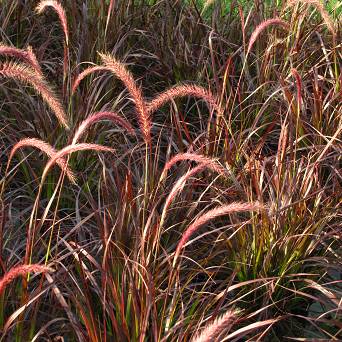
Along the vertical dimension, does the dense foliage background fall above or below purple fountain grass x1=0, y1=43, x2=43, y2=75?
below

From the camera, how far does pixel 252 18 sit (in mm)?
4969

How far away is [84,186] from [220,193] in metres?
0.63

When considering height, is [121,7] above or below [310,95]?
above

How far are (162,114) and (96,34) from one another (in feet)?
1.99

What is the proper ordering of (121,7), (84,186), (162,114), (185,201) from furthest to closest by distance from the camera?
(121,7), (162,114), (84,186), (185,201)

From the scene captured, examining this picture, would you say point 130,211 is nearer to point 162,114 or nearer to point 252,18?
point 162,114

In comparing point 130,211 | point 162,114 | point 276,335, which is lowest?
point 276,335

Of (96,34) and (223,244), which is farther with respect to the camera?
(96,34)

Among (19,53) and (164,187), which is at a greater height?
(19,53)

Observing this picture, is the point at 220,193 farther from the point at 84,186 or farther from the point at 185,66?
the point at 185,66

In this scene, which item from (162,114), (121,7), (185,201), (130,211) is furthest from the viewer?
(121,7)

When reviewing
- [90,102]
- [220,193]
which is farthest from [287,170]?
[90,102]

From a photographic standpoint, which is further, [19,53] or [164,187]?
[164,187]

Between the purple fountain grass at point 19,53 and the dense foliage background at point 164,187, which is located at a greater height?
the purple fountain grass at point 19,53
